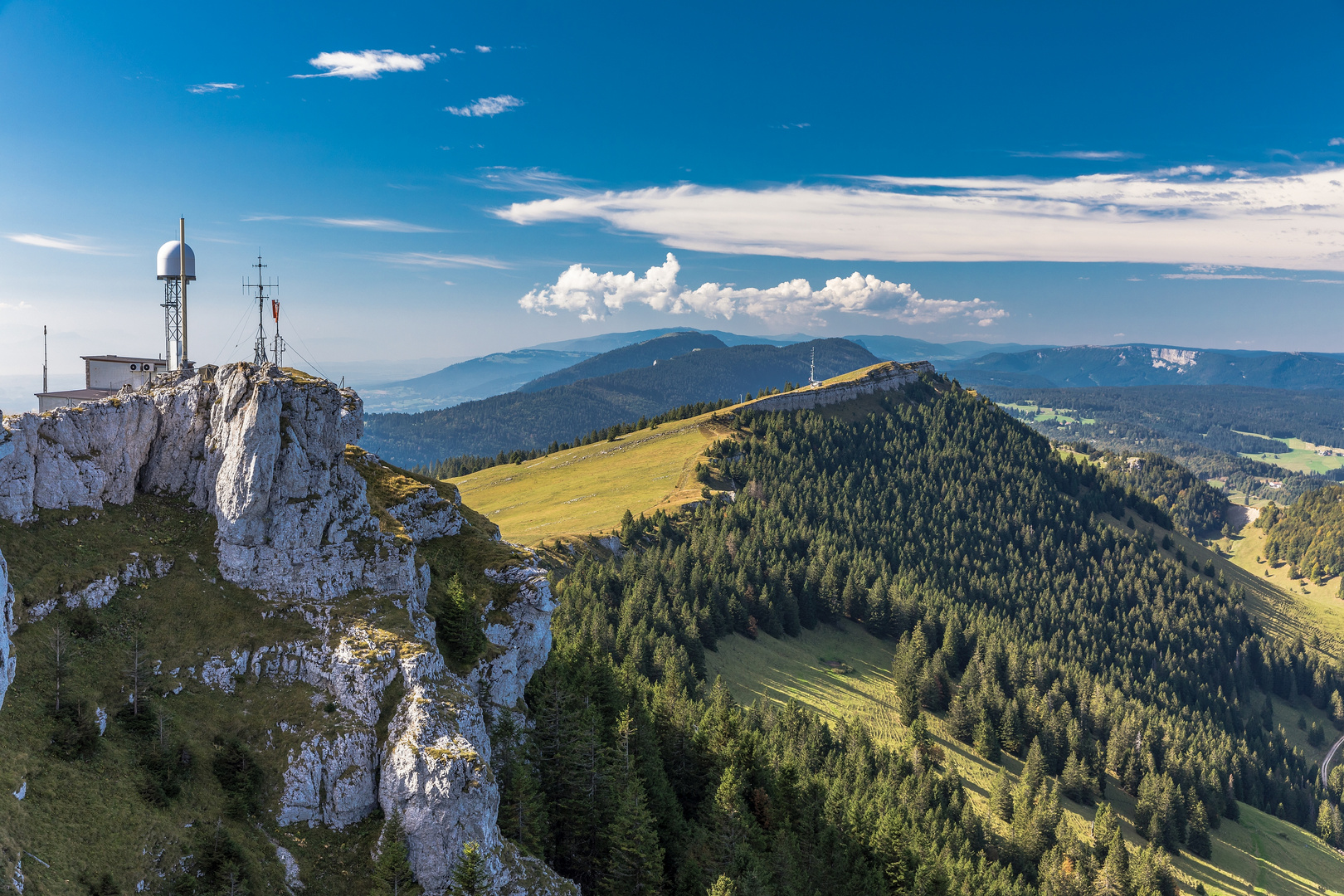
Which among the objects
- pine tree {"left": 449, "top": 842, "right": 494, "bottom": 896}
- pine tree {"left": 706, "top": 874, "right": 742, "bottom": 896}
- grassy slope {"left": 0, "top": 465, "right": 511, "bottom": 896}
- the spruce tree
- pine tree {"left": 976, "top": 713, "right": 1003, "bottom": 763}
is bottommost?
the spruce tree

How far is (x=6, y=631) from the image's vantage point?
39.5 metres

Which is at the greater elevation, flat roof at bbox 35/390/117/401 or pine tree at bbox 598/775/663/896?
flat roof at bbox 35/390/117/401

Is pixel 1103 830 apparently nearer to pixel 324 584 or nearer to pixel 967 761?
pixel 967 761

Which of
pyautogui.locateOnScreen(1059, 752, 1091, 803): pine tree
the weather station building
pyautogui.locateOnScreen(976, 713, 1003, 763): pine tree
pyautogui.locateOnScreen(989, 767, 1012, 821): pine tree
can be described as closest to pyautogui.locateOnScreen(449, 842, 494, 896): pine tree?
the weather station building

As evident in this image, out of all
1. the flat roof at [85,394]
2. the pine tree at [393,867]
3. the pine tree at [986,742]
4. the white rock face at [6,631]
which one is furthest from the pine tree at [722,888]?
the pine tree at [986,742]

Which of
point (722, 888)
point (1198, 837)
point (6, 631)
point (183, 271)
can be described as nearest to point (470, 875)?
point (722, 888)

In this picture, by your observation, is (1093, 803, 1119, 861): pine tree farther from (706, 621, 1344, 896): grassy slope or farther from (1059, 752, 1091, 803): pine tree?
(1059, 752, 1091, 803): pine tree

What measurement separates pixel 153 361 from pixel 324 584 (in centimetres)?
4151

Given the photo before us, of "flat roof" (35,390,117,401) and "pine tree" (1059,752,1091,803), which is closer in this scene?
"flat roof" (35,390,117,401)

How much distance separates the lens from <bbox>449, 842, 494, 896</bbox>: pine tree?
41.7 m

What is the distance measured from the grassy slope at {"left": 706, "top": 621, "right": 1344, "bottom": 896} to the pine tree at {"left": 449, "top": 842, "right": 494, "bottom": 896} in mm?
80381

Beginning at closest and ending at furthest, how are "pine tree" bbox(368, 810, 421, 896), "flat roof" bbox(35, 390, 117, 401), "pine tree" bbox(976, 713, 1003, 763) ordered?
"pine tree" bbox(368, 810, 421, 896) → "flat roof" bbox(35, 390, 117, 401) → "pine tree" bbox(976, 713, 1003, 763)

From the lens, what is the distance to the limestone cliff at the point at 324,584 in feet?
143

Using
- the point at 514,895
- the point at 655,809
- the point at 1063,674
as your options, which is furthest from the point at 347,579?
the point at 1063,674
